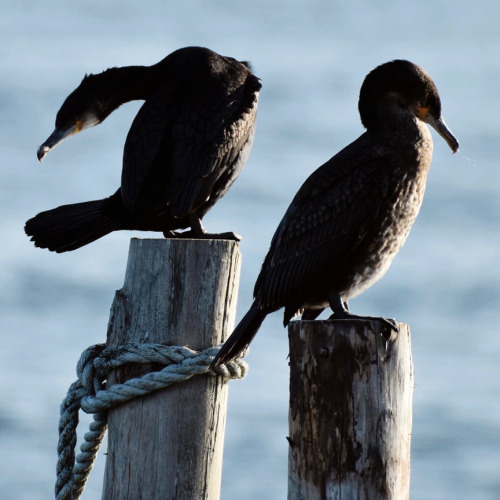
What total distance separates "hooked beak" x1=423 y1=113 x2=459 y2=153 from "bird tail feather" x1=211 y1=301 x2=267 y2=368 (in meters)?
1.28

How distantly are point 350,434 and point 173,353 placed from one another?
2.58 feet

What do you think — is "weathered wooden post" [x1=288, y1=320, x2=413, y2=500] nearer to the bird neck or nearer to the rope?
the rope

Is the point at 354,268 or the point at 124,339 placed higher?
the point at 354,268

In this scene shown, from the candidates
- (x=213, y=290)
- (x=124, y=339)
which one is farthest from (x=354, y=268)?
(x=124, y=339)

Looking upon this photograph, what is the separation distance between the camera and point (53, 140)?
577 cm

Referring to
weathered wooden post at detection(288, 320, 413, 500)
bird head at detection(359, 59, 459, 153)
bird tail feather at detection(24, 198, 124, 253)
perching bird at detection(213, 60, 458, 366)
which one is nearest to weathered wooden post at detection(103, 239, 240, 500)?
perching bird at detection(213, 60, 458, 366)

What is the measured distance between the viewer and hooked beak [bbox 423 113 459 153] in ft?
16.2

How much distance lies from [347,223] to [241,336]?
729 mm

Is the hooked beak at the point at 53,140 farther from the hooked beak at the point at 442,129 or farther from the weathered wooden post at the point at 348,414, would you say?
the weathered wooden post at the point at 348,414

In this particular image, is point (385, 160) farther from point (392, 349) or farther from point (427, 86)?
point (392, 349)

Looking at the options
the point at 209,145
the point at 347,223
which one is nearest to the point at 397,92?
the point at 347,223

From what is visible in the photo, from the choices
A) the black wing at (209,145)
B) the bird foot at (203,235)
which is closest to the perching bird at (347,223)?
the bird foot at (203,235)

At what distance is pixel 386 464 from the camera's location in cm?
359

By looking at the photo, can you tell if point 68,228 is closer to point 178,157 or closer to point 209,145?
point 178,157
